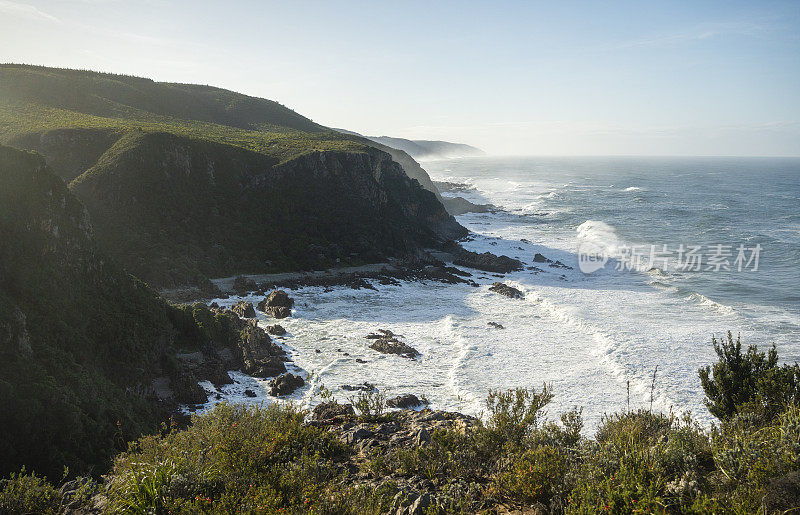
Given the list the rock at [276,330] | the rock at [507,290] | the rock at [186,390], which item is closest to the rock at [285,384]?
the rock at [186,390]

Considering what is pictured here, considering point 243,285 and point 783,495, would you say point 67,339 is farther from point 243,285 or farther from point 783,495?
point 243,285

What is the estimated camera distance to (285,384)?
62.5ft

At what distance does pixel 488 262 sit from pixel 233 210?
87.8 ft

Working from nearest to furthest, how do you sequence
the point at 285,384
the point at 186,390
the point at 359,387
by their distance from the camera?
the point at 186,390 < the point at 285,384 < the point at 359,387

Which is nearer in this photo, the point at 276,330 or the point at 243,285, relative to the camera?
the point at 276,330

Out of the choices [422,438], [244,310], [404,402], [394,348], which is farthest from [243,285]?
[422,438]

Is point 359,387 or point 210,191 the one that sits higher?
point 210,191

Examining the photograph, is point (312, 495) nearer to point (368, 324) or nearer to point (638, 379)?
point (638, 379)

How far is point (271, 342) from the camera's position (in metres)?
23.7

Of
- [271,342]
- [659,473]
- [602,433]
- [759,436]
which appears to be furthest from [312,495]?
[271,342]

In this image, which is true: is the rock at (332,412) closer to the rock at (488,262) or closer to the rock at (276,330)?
the rock at (276,330)

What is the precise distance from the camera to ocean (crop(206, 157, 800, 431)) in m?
20.2

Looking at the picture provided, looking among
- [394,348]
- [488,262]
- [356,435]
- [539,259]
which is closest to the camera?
[356,435]

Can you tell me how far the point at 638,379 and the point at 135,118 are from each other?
66263 millimetres
